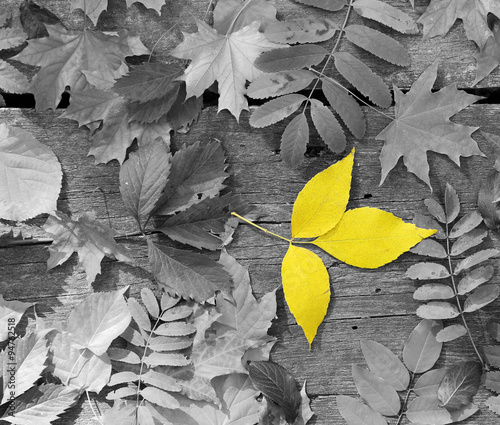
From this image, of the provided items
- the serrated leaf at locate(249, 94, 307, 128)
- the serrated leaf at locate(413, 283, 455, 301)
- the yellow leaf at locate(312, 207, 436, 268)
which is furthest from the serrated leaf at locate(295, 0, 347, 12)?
the serrated leaf at locate(413, 283, 455, 301)

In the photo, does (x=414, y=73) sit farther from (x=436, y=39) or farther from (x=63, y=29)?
(x=63, y=29)

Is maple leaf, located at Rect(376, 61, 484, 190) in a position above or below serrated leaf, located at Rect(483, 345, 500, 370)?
above

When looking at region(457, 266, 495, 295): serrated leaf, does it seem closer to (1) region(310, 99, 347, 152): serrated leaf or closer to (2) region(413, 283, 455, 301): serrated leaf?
(2) region(413, 283, 455, 301): serrated leaf

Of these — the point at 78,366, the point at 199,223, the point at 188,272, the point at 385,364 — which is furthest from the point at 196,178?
the point at 385,364

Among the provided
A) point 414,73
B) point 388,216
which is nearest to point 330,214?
point 388,216

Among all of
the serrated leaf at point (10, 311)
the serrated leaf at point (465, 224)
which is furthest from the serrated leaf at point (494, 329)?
the serrated leaf at point (10, 311)

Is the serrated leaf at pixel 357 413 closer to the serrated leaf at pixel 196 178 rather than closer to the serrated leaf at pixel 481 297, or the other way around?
the serrated leaf at pixel 481 297

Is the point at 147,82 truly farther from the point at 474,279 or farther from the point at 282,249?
the point at 474,279
